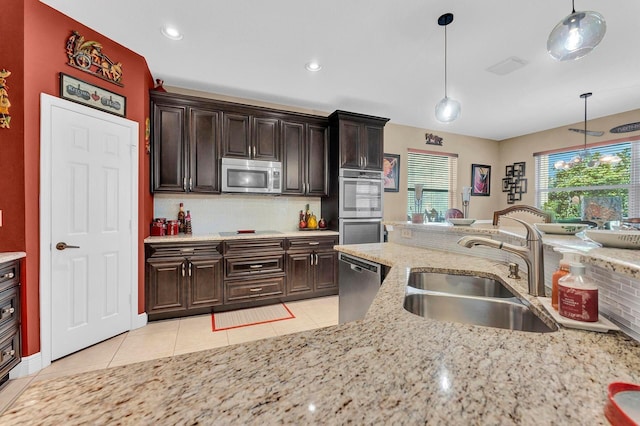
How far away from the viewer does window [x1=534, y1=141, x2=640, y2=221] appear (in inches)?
167

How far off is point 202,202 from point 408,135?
3853mm

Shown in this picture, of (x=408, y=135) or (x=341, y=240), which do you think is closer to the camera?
(x=341, y=240)

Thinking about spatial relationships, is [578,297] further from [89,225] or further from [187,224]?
[187,224]

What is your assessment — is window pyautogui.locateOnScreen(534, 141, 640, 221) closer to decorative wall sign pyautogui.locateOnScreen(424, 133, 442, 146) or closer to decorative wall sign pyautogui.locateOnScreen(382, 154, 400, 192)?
decorative wall sign pyautogui.locateOnScreen(424, 133, 442, 146)

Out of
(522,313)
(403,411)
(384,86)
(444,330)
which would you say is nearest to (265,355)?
(403,411)

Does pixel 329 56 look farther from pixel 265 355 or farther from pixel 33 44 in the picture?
pixel 265 355

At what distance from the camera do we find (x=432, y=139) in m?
5.40

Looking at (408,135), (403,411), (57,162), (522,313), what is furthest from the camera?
(408,135)

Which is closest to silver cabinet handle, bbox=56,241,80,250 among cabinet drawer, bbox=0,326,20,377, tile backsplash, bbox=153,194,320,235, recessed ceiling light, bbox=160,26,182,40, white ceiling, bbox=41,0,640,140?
cabinet drawer, bbox=0,326,20,377

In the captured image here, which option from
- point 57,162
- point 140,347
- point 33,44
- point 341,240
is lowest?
point 140,347

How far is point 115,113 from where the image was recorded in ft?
8.53

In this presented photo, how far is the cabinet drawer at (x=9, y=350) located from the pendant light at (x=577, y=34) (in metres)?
3.95

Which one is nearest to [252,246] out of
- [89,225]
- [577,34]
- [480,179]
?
[89,225]

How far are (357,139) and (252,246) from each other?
216 cm
